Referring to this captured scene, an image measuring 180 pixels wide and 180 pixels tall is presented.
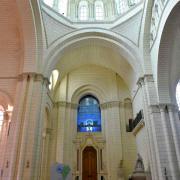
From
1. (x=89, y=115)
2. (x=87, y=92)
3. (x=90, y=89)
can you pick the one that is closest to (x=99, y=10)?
(x=90, y=89)

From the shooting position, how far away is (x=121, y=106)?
17406 millimetres

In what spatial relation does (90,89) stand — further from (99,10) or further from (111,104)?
(99,10)

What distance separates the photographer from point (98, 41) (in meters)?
14.1

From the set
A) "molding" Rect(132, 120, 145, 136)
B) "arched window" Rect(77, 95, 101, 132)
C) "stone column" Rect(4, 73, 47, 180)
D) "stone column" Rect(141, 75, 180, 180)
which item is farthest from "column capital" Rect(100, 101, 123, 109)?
"stone column" Rect(4, 73, 47, 180)

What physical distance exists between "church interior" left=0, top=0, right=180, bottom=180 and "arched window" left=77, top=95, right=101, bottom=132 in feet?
0.30

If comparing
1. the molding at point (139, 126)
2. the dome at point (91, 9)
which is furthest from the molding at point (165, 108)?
the dome at point (91, 9)

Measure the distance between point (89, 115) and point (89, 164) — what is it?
167 inches

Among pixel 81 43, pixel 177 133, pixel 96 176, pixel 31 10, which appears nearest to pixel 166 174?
pixel 177 133

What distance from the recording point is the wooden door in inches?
627

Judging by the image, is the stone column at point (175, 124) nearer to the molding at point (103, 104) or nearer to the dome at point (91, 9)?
the molding at point (103, 104)

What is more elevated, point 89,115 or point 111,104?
point 111,104

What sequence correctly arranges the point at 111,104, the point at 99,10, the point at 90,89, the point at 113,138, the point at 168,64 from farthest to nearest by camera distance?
the point at 90,89
the point at 111,104
the point at 113,138
the point at 99,10
the point at 168,64

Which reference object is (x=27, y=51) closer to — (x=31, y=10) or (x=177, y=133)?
(x=31, y=10)

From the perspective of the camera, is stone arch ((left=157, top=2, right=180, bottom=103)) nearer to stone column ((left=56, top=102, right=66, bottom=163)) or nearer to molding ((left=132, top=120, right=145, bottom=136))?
molding ((left=132, top=120, right=145, bottom=136))
